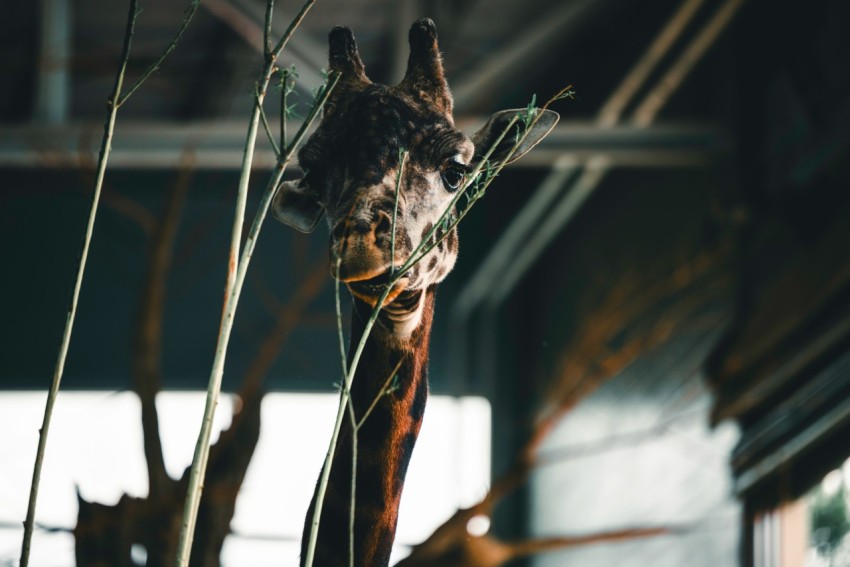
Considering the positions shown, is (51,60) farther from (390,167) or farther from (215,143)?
(390,167)

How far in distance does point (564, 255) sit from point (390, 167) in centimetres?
475

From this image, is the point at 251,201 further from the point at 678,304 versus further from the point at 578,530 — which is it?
the point at 578,530

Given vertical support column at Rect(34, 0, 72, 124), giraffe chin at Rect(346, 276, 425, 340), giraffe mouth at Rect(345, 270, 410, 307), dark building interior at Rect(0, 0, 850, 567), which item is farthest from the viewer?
vertical support column at Rect(34, 0, 72, 124)

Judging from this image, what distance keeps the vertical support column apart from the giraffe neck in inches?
109

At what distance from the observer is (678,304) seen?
13.7 ft

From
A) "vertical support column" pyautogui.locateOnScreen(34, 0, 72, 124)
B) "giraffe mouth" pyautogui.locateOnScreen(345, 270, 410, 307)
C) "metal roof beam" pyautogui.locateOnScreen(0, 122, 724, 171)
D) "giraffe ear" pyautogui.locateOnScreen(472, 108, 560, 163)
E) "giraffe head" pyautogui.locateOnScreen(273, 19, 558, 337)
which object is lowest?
"giraffe mouth" pyautogui.locateOnScreen(345, 270, 410, 307)

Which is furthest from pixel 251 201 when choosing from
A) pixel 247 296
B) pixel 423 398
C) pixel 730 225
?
pixel 423 398

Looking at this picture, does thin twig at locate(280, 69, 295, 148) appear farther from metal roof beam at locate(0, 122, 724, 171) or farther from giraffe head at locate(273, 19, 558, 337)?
metal roof beam at locate(0, 122, 724, 171)

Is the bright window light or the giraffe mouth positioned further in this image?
the bright window light

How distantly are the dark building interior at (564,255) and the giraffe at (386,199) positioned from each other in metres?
1.15

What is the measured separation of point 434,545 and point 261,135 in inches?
63.0

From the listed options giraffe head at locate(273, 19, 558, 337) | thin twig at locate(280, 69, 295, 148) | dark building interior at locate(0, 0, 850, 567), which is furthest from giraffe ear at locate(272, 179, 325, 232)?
dark building interior at locate(0, 0, 850, 567)

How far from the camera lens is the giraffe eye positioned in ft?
3.07

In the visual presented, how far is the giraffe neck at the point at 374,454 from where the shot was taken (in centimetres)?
92
